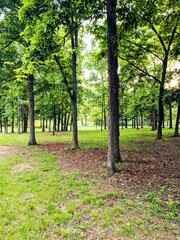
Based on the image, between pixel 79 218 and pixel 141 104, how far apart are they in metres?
14.9

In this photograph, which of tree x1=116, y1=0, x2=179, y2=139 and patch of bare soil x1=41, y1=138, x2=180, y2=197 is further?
tree x1=116, y1=0, x2=179, y2=139

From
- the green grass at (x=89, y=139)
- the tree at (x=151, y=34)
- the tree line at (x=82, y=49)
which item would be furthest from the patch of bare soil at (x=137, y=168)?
the green grass at (x=89, y=139)

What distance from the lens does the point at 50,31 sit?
574 cm

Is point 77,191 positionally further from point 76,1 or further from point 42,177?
point 76,1

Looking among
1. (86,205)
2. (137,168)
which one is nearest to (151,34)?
(137,168)

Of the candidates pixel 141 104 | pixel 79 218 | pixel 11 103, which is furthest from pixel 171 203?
pixel 11 103

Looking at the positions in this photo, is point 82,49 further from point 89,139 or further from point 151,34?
point 89,139

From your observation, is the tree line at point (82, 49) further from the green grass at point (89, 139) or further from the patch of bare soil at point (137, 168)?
the green grass at point (89, 139)

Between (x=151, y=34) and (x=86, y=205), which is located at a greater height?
(x=151, y=34)

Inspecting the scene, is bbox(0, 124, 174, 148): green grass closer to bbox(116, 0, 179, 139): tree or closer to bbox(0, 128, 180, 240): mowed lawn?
bbox(116, 0, 179, 139): tree

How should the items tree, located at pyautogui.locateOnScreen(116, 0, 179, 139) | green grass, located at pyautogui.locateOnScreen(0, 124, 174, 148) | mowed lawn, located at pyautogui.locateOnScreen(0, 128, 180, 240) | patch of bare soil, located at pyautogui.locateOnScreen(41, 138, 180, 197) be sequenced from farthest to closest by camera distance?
green grass, located at pyautogui.locateOnScreen(0, 124, 174, 148), tree, located at pyautogui.locateOnScreen(116, 0, 179, 139), patch of bare soil, located at pyautogui.locateOnScreen(41, 138, 180, 197), mowed lawn, located at pyautogui.locateOnScreen(0, 128, 180, 240)

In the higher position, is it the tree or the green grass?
the tree

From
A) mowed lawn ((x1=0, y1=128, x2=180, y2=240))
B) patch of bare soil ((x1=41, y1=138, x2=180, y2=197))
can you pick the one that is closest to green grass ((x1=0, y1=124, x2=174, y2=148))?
patch of bare soil ((x1=41, y1=138, x2=180, y2=197))

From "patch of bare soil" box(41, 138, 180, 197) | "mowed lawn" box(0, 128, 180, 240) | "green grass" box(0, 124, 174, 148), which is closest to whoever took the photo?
"mowed lawn" box(0, 128, 180, 240)
